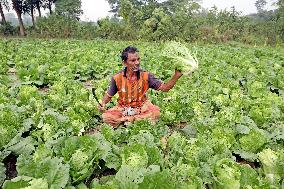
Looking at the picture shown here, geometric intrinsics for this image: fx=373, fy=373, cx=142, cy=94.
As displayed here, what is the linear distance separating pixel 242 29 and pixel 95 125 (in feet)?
101

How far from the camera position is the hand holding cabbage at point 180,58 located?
4.13 meters

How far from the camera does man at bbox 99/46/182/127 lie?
488 centimetres

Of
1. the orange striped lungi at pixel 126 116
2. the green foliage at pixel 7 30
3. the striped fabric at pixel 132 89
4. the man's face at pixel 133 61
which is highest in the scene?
the man's face at pixel 133 61

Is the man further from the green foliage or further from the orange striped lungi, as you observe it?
the green foliage

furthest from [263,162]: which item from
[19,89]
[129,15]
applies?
[129,15]

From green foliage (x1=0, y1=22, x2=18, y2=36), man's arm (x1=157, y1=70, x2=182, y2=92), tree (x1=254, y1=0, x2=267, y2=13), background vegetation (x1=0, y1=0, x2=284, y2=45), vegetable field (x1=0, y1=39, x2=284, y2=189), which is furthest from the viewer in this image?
tree (x1=254, y1=0, x2=267, y2=13)

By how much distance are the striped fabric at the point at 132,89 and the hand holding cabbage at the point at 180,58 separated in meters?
0.61

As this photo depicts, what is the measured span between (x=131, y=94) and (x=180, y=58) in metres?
1.08

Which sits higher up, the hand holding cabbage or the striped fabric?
the hand holding cabbage

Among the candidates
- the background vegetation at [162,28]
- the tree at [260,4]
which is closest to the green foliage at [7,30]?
the background vegetation at [162,28]

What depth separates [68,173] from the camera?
2900 mm

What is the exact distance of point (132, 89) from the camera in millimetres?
4953

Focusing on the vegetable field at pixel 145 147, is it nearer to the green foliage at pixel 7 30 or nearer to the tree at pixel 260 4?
the green foliage at pixel 7 30

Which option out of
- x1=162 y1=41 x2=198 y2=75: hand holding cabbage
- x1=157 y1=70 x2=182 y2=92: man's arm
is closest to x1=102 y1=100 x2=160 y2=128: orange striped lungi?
x1=157 y1=70 x2=182 y2=92: man's arm
